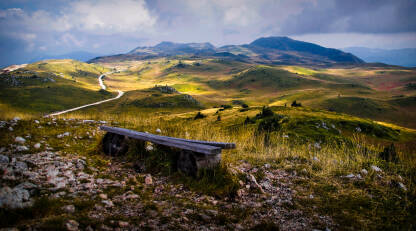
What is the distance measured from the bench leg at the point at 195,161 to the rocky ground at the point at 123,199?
1.82ft

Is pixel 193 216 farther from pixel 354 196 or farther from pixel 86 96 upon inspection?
pixel 86 96

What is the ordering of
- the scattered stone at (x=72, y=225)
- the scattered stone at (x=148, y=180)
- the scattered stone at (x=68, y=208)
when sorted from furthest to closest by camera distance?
the scattered stone at (x=148, y=180), the scattered stone at (x=68, y=208), the scattered stone at (x=72, y=225)

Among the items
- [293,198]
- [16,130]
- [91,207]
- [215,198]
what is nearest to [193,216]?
[215,198]

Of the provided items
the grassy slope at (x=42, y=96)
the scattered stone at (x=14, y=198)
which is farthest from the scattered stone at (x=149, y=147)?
the grassy slope at (x=42, y=96)

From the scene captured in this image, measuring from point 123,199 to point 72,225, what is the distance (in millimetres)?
1575

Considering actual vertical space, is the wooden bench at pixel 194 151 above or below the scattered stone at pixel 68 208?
above

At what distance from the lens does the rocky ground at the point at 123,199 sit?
14.6ft

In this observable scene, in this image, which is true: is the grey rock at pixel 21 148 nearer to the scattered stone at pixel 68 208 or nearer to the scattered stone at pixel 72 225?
the scattered stone at pixel 68 208

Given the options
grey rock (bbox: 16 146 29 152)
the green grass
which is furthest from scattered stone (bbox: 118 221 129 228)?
the green grass

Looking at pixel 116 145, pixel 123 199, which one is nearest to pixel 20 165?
pixel 116 145

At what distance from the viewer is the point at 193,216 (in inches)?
199

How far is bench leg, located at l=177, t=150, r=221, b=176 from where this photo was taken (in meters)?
6.78

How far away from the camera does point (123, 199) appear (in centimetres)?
562

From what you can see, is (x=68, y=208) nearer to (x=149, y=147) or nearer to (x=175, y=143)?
(x=175, y=143)
